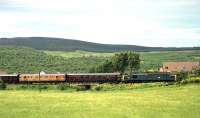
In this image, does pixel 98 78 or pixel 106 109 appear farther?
pixel 98 78

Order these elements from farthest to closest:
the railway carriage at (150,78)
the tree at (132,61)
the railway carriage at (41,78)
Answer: the tree at (132,61) → the railway carriage at (41,78) → the railway carriage at (150,78)

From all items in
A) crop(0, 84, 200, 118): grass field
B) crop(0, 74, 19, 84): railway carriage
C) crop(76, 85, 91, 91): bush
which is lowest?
crop(76, 85, 91, 91): bush

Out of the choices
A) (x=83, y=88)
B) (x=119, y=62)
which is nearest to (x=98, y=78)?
(x=83, y=88)

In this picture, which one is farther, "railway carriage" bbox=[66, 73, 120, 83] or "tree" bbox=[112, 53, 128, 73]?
"tree" bbox=[112, 53, 128, 73]

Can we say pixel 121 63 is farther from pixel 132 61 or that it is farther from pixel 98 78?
pixel 98 78

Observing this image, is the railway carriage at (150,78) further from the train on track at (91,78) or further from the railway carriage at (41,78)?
the railway carriage at (41,78)

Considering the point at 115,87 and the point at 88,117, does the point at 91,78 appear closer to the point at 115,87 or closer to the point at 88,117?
the point at 115,87

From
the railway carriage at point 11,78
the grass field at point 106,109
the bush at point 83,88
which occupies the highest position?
the grass field at point 106,109

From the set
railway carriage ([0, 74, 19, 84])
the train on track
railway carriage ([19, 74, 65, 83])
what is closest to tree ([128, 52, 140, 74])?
the train on track

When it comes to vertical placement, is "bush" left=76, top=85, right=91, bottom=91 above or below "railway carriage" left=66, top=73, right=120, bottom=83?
below

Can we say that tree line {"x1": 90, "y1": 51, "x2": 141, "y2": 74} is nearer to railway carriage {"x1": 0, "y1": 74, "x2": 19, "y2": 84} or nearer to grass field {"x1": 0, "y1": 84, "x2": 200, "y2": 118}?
railway carriage {"x1": 0, "y1": 74, "x2": 19, "y2": 84}

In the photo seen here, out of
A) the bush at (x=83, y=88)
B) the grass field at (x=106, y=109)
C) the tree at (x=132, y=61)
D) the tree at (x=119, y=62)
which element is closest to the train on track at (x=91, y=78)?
the bush at (x=83, y=88)

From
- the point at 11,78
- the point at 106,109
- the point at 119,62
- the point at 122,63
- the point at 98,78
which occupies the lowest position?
the point at 11,78

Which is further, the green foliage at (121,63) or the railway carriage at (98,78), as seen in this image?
the green foliage at (121,63)
